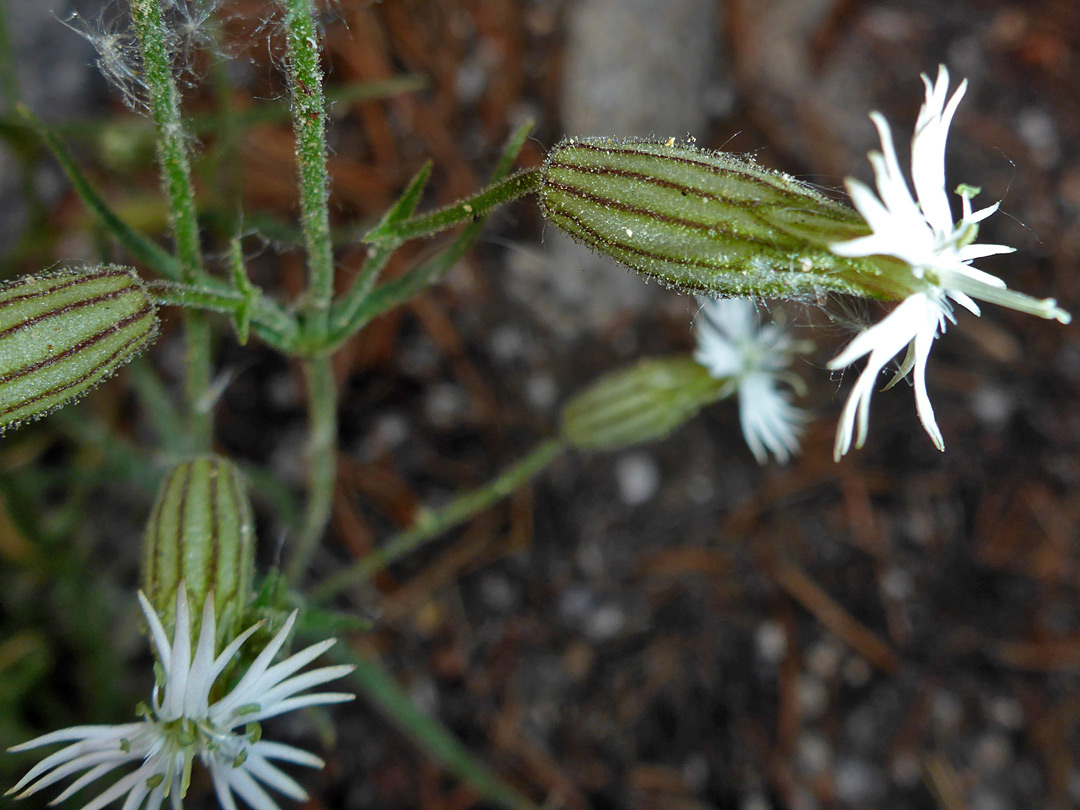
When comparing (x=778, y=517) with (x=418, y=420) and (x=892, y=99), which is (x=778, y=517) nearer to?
(x=418, y=420)

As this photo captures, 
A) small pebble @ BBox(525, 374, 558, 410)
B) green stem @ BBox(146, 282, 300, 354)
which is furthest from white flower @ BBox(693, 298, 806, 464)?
A: green stem @ BBox(146, 282, 300, 354)

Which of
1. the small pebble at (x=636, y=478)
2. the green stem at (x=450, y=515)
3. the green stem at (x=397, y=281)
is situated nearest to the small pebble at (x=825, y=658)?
the small pebble at (x=636, y=478)

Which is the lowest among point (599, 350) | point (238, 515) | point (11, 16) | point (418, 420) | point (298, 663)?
point (298, 663)

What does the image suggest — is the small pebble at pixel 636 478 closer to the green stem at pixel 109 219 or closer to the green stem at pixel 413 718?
the green stem at pixel 413 718

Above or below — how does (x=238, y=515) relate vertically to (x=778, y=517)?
below

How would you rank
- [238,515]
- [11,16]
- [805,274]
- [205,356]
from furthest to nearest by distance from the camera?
[11,16] → [205,356] → [238,515] → [805,274]

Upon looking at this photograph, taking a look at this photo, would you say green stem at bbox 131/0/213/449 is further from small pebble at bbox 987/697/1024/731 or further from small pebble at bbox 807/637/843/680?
small pebble at bbox 987/697/1024/731

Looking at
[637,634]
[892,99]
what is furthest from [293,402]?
[892,99]
